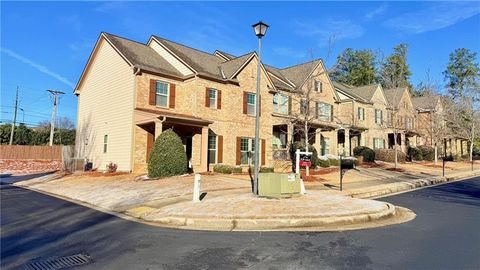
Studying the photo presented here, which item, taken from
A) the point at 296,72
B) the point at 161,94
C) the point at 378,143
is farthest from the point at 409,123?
the point at 161,94

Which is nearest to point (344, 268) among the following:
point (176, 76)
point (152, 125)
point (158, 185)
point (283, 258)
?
point (283, 258)

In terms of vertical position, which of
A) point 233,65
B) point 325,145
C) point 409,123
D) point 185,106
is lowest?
point 325,145

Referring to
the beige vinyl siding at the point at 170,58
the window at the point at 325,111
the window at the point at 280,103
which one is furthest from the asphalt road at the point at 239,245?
the window at the point at 325,111

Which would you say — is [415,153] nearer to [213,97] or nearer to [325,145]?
[325,145]

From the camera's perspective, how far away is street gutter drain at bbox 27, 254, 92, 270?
561 centimetres

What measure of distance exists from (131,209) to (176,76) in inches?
537

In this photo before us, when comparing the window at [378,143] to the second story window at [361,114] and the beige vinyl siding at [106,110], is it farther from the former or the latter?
the beige vinyl siding at [106,110]

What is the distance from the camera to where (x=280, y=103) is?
29.0 m

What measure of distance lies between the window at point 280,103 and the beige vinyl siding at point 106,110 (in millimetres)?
12035

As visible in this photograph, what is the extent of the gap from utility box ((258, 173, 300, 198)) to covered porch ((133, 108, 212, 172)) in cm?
897

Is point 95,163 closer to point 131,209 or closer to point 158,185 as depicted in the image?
point 158,185

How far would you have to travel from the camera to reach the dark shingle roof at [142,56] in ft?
73.2

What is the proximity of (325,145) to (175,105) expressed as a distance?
1564 centimetres

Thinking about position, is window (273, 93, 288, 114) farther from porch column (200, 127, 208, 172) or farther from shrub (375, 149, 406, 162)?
shrub (375, 149, 406, 162)
